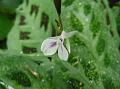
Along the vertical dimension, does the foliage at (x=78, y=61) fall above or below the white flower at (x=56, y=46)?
below

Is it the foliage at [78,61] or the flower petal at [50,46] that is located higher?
the flower petal at [50,46]

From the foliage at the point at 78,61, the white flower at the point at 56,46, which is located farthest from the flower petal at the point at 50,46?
the foliage at the point at 78,61

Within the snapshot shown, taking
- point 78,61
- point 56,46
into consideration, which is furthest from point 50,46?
point 78,61

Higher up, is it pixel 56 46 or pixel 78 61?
pixel 56 46

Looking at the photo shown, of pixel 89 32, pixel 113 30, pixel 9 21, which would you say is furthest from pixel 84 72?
pixel 9 21

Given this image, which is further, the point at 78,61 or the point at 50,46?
the point at 78,61

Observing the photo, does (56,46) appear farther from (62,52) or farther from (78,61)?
(78,61)

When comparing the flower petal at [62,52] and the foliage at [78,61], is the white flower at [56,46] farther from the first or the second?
the foliage at [78,61]

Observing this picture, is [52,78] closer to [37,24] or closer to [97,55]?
[97,55]

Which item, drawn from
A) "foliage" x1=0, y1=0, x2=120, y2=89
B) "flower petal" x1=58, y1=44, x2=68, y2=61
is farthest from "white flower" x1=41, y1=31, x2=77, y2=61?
"foliage" x1=0, y1=0, x2=120, y2=89

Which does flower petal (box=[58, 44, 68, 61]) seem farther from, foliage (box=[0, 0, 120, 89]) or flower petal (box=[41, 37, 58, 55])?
foliage (box=[0, 0, 120, 89])

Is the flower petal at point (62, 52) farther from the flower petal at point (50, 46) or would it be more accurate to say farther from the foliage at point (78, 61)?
the foliage at point (78, 61)

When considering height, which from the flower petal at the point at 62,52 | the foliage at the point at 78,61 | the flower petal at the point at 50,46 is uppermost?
the flower petal at the point at 50,46
